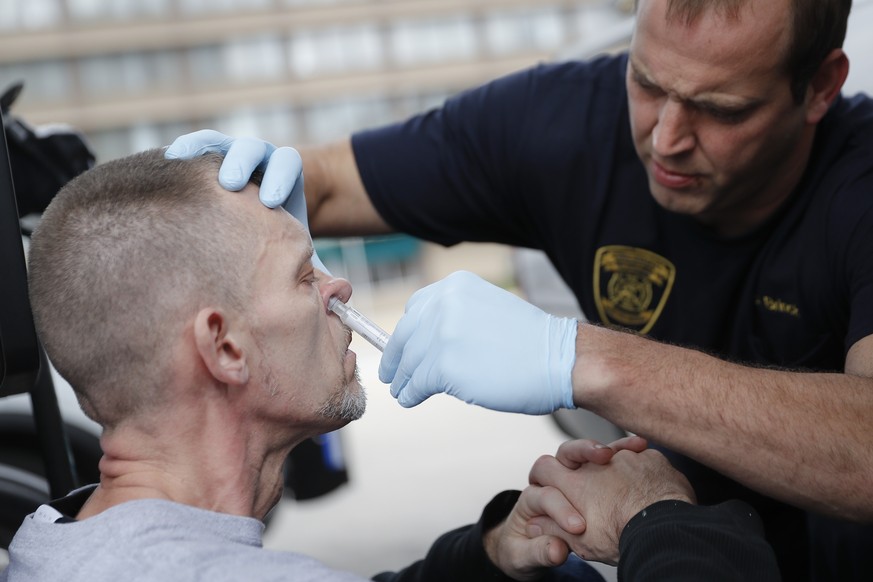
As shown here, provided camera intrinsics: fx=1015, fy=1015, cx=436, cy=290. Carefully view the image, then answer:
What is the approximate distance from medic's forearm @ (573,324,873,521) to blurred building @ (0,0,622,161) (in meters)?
30.8

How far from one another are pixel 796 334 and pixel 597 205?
1.60 ft

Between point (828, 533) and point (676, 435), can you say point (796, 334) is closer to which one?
point (828, 533)

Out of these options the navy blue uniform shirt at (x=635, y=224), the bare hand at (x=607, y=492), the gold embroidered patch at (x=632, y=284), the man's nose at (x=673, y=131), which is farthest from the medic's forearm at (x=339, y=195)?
the bare hand at (x=607, y=492)

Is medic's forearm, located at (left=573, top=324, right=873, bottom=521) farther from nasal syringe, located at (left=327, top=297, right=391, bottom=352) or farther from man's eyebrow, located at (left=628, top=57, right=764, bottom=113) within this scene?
man's eyebrow, located at (left=628, top=57, right=764, bottom=113)

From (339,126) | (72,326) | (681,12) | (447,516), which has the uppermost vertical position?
(681,12)

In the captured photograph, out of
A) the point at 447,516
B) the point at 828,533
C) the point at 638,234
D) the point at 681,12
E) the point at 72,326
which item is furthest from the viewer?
the point at 447,516

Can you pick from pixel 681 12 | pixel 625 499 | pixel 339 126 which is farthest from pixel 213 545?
pixel 339 126

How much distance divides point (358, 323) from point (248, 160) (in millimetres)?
293

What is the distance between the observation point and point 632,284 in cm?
218

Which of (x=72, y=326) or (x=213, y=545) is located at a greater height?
(x=72, y=326)

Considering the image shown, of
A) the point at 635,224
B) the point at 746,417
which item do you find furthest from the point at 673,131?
the point at 746,417

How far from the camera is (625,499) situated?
148cm

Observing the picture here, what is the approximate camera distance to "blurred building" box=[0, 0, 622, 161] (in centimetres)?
3206

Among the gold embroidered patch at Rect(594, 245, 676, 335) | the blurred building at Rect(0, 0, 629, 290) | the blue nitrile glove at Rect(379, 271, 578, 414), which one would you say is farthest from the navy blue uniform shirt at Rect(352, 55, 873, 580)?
the blurred building at Rect(0, 0, 629, 290)
